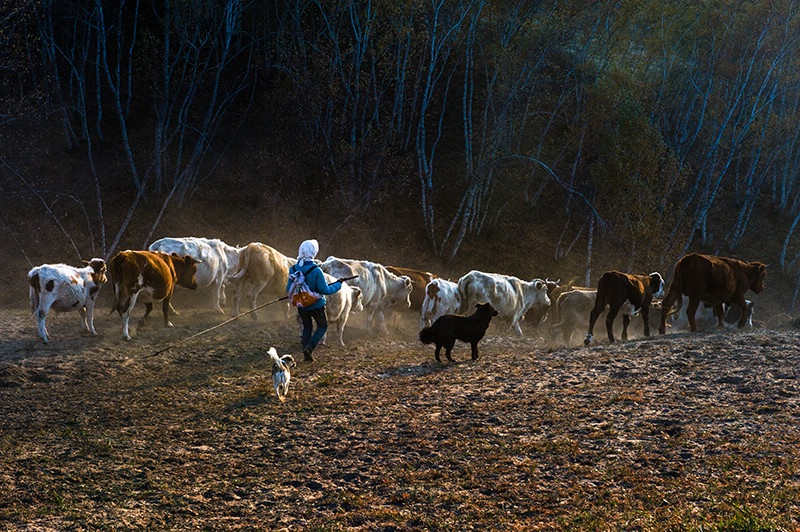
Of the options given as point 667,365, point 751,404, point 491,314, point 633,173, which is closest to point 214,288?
point 491,314

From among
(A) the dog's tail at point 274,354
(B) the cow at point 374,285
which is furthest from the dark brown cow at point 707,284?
(A) the dog's tail at point 274,354

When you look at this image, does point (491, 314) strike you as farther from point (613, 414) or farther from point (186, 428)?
point (186, 428)

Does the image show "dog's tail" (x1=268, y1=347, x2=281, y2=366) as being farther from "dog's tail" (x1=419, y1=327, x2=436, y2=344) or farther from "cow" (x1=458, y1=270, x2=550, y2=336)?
"cow" (x1=458, y1=270, x2=550, y2=336)

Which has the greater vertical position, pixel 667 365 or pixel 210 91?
pixel 210 91

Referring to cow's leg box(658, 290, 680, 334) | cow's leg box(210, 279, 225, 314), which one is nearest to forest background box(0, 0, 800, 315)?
cow's leg box(210, 279, 225, 314)

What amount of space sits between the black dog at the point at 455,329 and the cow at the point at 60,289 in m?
7.26

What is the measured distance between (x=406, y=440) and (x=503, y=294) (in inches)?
400

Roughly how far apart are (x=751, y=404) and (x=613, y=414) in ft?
6.22

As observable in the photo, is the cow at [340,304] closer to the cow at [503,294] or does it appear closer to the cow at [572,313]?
the cow at [503,294]

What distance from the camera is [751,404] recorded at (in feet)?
29.9

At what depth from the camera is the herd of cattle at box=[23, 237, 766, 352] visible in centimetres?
1478

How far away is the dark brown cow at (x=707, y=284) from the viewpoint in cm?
1611

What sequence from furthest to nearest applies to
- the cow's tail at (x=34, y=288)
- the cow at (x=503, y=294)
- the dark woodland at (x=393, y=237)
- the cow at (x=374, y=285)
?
the cow at (x=503, y=294)
the cow at (x=374, y=285)
the cow's tail at (x=34, y=288)
the dark woodland at (x=393, y=237)

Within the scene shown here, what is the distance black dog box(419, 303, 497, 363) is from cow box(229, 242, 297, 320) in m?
6.62
